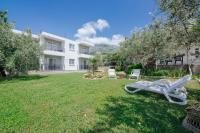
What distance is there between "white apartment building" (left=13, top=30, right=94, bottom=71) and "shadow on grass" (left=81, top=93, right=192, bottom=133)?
Answer: 87.7ft

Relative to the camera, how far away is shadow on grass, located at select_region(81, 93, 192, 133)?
4.28 m

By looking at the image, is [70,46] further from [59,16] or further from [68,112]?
[68,112]

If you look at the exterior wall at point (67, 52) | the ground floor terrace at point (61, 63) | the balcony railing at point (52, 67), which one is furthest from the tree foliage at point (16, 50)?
the balcony railing at point (52, 67)

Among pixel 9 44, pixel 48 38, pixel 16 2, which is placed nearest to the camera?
pixel 9 44

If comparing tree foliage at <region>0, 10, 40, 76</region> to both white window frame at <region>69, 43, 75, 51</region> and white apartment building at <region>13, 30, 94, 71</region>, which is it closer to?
white apartment building at <region>13, 30, 94, 71</region>

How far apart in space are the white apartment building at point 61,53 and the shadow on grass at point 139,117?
87.7 ft

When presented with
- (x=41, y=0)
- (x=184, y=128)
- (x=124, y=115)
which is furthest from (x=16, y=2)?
(x=184, y=128)

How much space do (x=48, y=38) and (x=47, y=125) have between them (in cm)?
3214

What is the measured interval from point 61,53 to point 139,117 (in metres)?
33.7

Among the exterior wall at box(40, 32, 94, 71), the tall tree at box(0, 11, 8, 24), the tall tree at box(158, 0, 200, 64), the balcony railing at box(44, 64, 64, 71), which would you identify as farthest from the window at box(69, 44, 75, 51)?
the tall tree at box(158, 0, 200, 64)

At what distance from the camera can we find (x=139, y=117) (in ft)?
16.4

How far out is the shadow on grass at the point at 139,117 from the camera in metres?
4.28

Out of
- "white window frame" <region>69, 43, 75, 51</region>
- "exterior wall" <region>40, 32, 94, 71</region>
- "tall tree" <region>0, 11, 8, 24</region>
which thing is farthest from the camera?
"white window frame" <region>69, 43, 75, 51</region>

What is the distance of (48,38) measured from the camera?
33.9 meters
